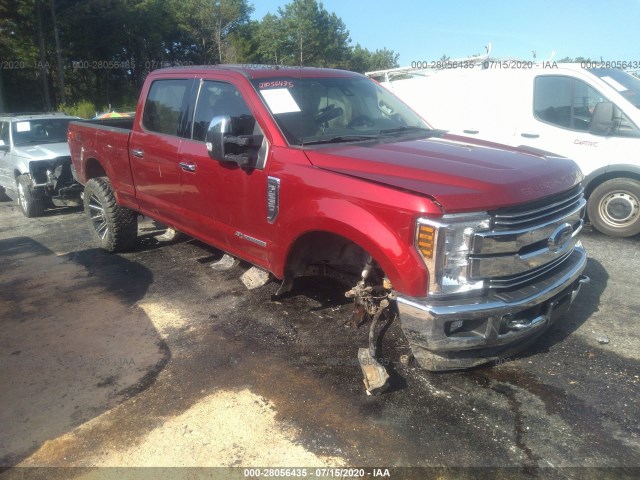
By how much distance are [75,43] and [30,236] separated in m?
28.4

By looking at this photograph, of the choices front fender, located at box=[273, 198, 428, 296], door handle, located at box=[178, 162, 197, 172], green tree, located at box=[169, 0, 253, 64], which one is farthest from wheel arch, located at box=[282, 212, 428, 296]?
green tree, located at box=[169, 0, 253, 64]

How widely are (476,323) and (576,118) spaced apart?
476 cm

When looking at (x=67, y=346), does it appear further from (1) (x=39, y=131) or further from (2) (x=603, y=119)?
(1) (x=39, y=131)

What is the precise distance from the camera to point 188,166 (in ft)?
13.9

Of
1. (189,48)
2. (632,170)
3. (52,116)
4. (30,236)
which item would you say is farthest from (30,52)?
(632,170)

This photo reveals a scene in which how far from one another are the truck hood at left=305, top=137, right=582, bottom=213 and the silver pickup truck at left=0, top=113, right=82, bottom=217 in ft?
20.1

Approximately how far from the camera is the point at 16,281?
5.20 m

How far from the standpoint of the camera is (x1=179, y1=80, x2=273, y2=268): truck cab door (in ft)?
12.0

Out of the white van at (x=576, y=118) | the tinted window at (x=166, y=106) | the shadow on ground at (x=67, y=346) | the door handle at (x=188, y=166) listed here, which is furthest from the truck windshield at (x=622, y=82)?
the shadow on ground at (x=67, y=346)

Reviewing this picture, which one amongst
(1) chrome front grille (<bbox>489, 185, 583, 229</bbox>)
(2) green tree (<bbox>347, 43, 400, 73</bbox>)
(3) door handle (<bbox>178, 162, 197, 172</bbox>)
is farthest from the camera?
(2) green tree (<bbox>347, 43, 400, 73</bbox>)

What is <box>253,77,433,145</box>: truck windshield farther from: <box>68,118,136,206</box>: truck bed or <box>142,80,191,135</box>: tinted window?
<box>68,118,136,206</box>: truck bed

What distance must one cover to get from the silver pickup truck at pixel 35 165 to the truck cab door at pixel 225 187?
450 cm

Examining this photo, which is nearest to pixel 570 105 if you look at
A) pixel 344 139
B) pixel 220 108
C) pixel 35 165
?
pixel 344 139

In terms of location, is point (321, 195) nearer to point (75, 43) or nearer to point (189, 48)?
point (75, 43)
